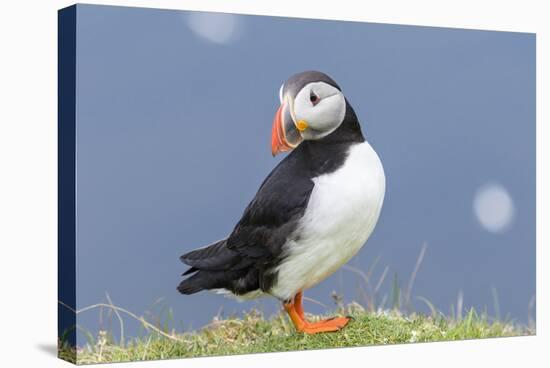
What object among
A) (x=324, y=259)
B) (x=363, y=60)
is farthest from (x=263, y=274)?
(x=363, y=60)

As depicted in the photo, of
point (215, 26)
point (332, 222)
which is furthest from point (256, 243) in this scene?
point (215, 26)

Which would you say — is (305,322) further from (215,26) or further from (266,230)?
(215,26)

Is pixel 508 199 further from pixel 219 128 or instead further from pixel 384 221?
pixel 219 128

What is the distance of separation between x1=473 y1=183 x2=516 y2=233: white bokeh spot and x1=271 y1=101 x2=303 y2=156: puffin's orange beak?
1.50m

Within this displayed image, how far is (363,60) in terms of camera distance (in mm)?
6852

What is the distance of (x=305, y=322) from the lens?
6.51 metres

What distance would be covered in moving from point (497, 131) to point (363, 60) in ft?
3.64

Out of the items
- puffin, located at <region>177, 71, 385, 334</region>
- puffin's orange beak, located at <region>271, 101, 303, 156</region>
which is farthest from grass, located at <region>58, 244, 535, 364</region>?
puffin's orange beak, located at <region>271, 101, 303, 156</region>

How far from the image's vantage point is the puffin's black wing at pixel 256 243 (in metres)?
6.20

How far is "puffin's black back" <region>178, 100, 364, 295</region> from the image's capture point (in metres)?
6.21

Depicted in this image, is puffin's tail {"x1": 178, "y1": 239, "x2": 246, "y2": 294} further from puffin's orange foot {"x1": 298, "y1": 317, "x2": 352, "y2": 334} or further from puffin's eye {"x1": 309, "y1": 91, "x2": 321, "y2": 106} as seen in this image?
puffin's eye {"x1": 309, "y1": 91, "x2": 321, "y2": 106}

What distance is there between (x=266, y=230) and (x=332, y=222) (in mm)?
374

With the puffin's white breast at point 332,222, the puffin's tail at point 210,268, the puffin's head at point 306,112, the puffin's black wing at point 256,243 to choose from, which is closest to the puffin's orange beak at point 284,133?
the puffin's head at point 306,112

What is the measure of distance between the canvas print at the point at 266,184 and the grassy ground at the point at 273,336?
1cm
